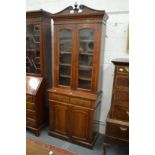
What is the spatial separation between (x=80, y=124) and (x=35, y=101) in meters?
0.85

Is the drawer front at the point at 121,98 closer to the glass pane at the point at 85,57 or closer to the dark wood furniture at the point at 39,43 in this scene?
the glass pane at the point at 85,57

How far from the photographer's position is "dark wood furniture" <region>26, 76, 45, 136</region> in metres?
2.73

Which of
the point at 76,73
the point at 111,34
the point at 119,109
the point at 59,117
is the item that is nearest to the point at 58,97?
the point at 59,117

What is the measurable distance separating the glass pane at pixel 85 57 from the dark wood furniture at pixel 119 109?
1.65 feet

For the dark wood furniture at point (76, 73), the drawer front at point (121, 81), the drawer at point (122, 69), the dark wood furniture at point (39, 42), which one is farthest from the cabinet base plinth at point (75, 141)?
the drawer at point (122, 69)

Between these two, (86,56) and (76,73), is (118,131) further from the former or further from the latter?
(86,56)

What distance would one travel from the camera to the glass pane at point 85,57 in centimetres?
237

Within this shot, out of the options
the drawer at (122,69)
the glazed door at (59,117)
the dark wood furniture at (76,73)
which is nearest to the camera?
the drawer at (122,69)

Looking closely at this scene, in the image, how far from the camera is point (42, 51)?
2725 millimetres

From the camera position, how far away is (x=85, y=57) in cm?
248

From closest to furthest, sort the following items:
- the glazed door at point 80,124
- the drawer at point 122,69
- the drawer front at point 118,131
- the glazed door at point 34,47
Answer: the drawer at point 122,69
the drawer front at point 118,131
the glazed door at point 80,124
the glazed door at point 34,47

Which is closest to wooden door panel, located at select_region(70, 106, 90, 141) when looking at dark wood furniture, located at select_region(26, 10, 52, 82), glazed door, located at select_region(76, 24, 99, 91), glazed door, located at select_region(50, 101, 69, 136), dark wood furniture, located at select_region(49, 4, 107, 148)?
dark wood furniture, located at select_region(49, 4, 107, 148)
